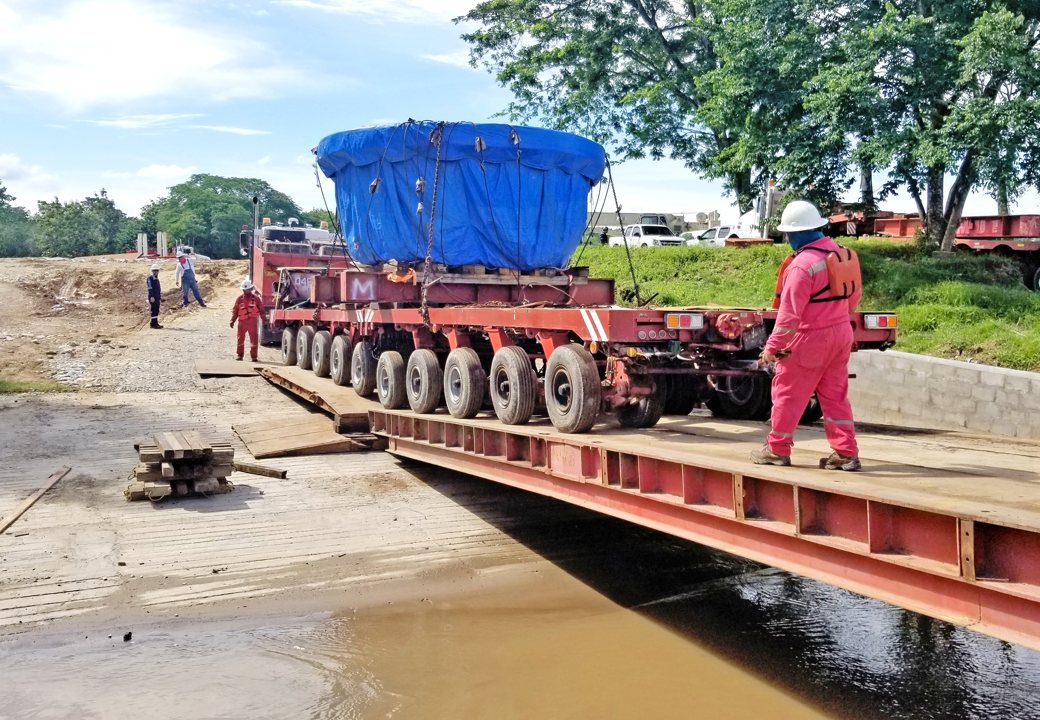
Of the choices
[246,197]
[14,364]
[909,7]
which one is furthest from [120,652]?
[246,197]

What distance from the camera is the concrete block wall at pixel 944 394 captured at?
10.7 m

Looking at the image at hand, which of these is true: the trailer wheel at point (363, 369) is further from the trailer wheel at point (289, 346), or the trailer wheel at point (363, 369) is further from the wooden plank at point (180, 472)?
the trailer wheel at point (289, 346)

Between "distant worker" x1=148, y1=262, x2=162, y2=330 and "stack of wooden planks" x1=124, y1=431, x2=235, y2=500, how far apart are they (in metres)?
14.2

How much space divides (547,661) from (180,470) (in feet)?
14.1

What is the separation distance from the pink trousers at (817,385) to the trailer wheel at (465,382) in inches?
148

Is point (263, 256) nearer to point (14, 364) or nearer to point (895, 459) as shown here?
point (14, 364)

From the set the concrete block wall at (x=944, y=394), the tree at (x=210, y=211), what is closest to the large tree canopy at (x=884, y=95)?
the concrete block wall at (x=944, y=394)

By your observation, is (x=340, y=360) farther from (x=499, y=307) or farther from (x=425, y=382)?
(x=499, y=307)

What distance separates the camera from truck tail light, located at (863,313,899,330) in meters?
7.40

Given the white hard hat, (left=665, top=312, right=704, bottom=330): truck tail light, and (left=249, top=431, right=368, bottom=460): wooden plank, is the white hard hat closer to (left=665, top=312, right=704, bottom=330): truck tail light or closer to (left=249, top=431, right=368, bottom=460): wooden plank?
(left=665, top=312, right=704, bottom=330): truck tail light

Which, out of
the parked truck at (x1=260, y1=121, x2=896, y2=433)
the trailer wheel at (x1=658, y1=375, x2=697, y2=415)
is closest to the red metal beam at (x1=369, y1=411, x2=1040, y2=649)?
the parked truck at (x1=260, y1=121, x2=896, y2=433)

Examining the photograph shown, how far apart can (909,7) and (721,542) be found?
1436 centimetres

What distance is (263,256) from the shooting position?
67.0 ft

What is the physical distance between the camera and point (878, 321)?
7.42 meters
